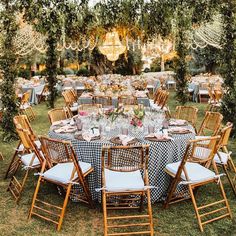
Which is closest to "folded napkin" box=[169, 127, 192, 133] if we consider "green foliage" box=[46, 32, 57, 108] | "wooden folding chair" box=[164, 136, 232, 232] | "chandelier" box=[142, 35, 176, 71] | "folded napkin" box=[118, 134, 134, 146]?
"wooden folding chair" box=[164, 136, 232, 232]

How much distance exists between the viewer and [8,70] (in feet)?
25.2

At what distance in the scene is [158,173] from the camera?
14.3 ft

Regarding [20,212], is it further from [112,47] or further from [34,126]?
[112,47]

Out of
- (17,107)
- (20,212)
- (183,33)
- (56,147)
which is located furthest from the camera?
(183,33)

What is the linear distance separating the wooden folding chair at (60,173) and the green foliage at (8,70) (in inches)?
150

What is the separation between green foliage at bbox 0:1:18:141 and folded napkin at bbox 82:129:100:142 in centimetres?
371

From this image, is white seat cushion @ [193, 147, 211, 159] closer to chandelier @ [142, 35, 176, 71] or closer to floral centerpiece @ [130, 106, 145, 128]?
floral centerpiece @ [130, 106, 145, 128]

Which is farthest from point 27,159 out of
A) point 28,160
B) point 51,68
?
point 51,68

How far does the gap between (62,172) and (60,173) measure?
0.10ft

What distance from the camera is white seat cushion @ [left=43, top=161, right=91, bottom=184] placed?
393cm

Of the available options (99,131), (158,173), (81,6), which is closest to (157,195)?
(158,173)

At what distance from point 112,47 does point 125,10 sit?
3575 millimetres

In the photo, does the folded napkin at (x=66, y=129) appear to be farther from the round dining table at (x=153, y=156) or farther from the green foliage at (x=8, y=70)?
the green foliage at (x=8, y=70)

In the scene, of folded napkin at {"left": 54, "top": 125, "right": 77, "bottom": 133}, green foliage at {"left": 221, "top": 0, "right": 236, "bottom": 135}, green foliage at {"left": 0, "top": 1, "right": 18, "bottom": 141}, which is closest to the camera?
folded napkin at {"left": 54, "top": 125, "right": 77, "bottom": 133}
